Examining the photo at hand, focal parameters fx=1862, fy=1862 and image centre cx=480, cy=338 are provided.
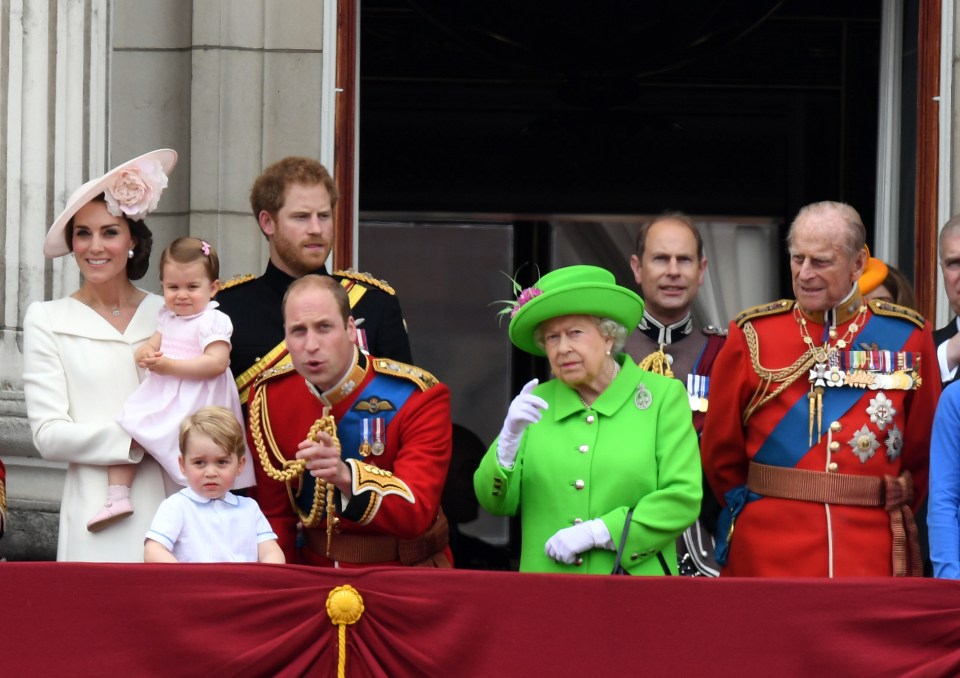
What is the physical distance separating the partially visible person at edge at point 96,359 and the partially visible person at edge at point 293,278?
0.28m

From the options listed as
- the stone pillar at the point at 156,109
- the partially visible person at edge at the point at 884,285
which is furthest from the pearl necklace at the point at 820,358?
the stone pillar at the point at 156,109

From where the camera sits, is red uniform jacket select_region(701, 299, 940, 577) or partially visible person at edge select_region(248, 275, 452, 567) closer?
partially visible person at edge select_region(248, 275, 452, 567)

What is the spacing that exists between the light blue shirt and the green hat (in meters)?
0.91

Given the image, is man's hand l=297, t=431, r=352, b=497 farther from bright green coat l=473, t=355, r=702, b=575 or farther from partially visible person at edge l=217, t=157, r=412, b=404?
partially visible person at edge l=217, t=157, r=412, b=404

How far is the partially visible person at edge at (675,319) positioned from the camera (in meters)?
5.55

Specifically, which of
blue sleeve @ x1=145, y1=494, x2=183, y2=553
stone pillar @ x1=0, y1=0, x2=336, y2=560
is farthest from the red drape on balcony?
stone pillar @ x1=0, y1=0, x2=336, y2=560

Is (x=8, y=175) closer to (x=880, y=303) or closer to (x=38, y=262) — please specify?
(x=38, y=262)

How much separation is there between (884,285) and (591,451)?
146cm

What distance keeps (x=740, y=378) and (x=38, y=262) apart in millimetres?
2730

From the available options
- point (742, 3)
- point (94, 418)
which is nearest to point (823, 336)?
point (94, 418)

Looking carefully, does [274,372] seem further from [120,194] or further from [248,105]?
[248,105]

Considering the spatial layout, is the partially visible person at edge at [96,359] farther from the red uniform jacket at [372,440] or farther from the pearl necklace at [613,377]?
the pearl necklace at [613,377]

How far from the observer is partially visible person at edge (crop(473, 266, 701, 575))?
15.6ft

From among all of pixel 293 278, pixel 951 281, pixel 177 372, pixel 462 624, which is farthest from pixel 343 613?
pixel 951 281
